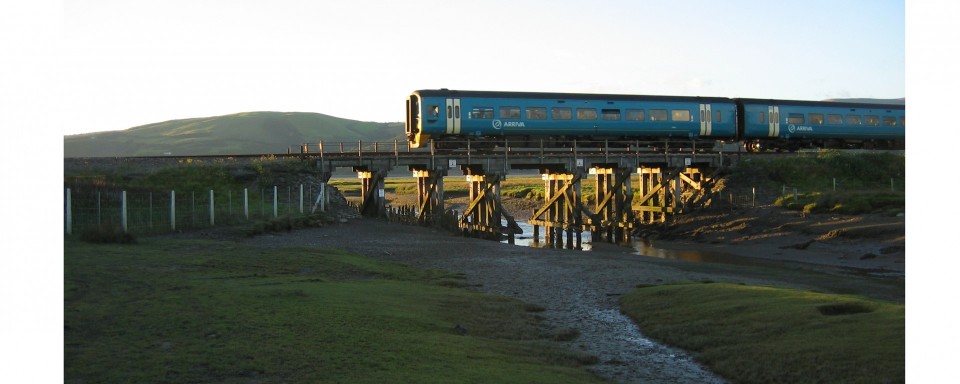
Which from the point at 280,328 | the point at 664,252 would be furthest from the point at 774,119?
the point at 280,328

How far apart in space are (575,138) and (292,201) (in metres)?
16.5

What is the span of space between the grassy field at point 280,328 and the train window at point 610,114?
28994 mm

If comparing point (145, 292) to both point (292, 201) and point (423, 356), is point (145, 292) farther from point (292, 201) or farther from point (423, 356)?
point (292, 201)

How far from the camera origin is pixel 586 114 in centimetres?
4872

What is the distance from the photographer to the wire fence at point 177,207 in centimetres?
2922

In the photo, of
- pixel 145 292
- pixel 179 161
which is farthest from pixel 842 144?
pixel 145 292

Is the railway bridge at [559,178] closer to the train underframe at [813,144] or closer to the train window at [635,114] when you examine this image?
the train window at [635,114]

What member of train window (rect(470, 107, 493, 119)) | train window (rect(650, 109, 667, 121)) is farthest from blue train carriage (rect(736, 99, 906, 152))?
train window (rect(470, 107, 493, 119))

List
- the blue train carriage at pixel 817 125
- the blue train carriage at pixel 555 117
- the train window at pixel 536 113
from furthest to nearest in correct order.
A: the blue train carriage at pixel 817 125 < the train window at pixel 536 113 < the blue train carriage at pixel 555 117

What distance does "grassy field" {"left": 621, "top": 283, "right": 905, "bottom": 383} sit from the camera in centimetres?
1249

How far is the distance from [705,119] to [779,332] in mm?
38792

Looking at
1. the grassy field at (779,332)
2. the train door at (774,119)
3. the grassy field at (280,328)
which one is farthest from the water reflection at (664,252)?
the grassy field at (280,328)

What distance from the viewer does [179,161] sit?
1758 inches

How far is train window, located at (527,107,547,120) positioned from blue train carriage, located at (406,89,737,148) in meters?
0.05
